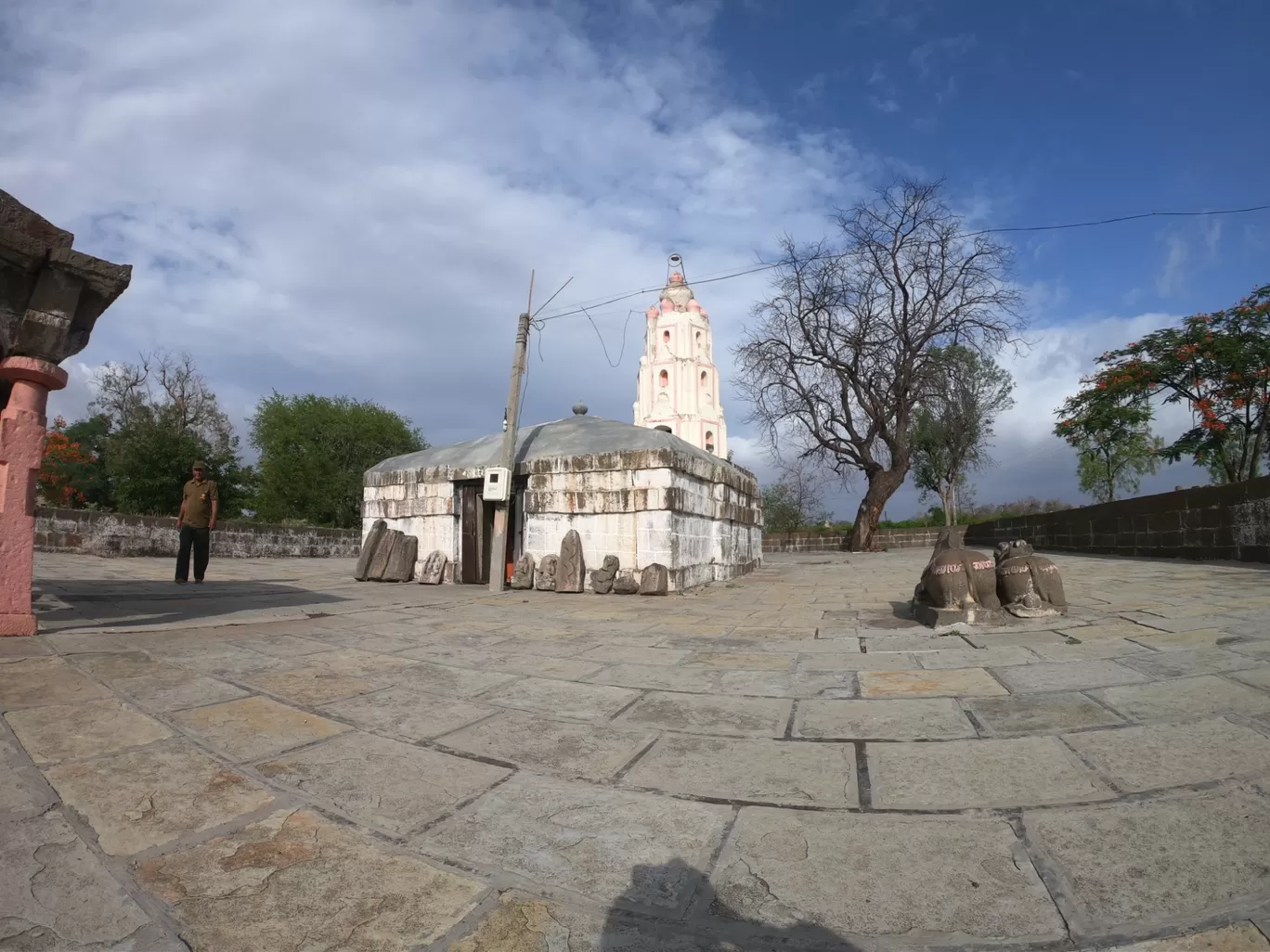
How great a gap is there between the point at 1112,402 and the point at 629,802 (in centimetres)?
2669

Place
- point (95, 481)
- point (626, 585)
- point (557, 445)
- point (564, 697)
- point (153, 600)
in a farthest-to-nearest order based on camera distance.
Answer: point (95, 481), point (557, 445), point (626, 585), point (153, 600), point (564, 697)

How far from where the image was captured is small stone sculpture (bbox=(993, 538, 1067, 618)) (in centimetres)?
522

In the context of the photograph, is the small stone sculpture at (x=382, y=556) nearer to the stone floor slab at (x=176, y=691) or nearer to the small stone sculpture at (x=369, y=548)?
the small stone sculpture at (x=369, y=548)

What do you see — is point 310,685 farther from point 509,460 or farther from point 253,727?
point 509,460

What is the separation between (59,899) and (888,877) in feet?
7.07

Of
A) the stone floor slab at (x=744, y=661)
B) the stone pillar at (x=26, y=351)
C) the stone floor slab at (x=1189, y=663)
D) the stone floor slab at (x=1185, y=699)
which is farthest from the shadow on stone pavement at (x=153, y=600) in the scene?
the stone floor slab at (x=1189, y=663)

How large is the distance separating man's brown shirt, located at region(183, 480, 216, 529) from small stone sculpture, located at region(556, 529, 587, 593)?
15.2 ft

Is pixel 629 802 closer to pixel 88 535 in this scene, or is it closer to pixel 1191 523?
pixel 1191 523

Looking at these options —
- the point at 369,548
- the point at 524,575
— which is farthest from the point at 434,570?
the point at 524,575

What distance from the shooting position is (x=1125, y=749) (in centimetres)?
248

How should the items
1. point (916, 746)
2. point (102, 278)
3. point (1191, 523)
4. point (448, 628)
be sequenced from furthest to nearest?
point (1191, 523) < point (448, 628) < point (102, 278) < point (916, 746)

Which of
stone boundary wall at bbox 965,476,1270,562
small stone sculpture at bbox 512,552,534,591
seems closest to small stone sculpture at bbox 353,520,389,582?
small stone sculpture at bbox 512,552,534,591

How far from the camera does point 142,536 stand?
42.1ft

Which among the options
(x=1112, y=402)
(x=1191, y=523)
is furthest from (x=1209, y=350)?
(x=1191, y=523)
